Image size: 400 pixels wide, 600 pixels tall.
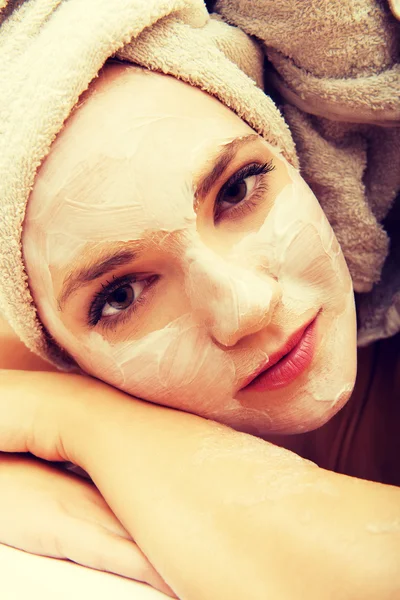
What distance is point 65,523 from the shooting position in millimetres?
506

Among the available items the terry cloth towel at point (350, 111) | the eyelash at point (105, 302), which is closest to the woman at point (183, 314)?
the eyelash at point (105, 302)

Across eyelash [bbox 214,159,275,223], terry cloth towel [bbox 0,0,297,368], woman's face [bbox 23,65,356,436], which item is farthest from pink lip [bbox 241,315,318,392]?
terry cloth towel [bbox 0,0,297,368]

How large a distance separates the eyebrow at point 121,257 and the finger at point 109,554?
242 millimetres

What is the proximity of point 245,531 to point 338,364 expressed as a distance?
25 cm

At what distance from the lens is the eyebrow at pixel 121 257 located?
1.73 ft

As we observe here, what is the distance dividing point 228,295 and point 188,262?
0.05 metres

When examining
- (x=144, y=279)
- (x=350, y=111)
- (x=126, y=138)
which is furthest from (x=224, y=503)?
(x=350, y=111)

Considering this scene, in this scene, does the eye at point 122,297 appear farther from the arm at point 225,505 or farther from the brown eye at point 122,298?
the arm at point 225,505

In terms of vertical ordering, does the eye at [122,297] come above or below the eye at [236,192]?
below

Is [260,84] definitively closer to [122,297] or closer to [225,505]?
[122,297]

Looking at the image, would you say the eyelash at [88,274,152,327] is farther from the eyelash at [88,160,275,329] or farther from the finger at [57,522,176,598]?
the finger at [57,522,176,598]

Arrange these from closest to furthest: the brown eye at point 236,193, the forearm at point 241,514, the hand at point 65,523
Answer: the forearm at point 241,514 < the hand at point 65,523 < the brown eye at point 236,193

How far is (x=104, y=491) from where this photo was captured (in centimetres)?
51

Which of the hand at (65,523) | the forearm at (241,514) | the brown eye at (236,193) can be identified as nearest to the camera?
the forearm at (241,514)
